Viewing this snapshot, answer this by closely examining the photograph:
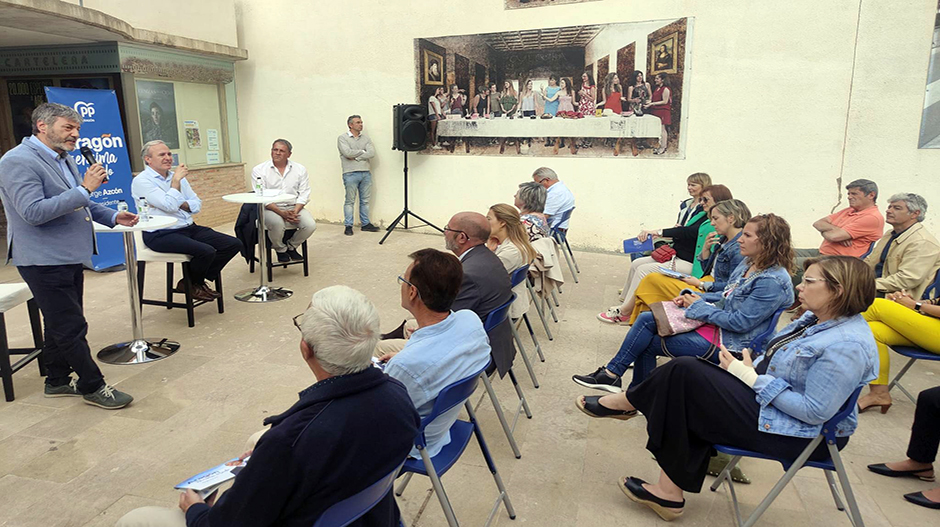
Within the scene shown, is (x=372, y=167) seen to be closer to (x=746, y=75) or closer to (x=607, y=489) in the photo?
(x=746, y=75)

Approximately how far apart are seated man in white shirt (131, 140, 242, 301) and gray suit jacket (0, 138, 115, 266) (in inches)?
41.6

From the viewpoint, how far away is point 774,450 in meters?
2.23

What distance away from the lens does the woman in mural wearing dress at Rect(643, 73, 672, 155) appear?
7.30m

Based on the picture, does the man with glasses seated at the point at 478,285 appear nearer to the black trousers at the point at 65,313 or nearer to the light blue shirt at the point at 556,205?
the black trousers at the point at 65,313

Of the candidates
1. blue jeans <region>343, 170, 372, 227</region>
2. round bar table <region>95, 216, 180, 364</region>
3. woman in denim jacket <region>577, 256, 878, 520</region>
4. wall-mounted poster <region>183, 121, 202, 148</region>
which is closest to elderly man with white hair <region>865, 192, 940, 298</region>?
woman in denim jacket <region>577, 256, 878, 520</region>

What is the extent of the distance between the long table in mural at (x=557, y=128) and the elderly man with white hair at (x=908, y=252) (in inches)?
147

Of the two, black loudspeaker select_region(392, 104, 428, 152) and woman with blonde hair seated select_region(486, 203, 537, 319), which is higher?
black loudspeaker select_region(392, 104, 428, 152)

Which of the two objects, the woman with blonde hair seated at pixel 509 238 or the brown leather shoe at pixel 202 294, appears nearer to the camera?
the woman with blonde hair seated at pixel 509 238

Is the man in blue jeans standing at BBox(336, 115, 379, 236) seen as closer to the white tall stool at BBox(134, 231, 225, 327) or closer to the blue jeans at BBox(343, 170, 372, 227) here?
the blue jeans at BBox(343, 170, 372, 227)

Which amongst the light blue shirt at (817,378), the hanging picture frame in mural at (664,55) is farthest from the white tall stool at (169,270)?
the hanging picture frame in mural at (664,55)

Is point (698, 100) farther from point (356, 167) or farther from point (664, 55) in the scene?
point (356, 167)

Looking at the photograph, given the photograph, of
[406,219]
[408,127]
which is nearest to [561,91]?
[408,127]

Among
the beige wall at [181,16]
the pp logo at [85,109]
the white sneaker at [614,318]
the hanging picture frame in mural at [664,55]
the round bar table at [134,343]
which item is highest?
the beige wall at [181,16]

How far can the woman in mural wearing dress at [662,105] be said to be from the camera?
7305 millimetres
